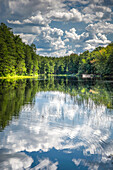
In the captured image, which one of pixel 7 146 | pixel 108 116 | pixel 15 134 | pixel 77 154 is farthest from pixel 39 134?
pixel 108 116

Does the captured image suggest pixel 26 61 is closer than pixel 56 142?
No

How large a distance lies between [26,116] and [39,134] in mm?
2857

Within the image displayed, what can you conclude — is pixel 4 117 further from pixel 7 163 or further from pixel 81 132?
pixel 7 163

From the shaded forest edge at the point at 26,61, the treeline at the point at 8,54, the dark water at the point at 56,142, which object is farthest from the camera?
the shaded forest edge at the point at 26,61

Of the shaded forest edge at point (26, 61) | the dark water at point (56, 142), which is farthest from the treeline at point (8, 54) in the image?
the dark water at point (56, 142)

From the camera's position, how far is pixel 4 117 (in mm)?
9438

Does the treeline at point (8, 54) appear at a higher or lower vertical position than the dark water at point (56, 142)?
higher

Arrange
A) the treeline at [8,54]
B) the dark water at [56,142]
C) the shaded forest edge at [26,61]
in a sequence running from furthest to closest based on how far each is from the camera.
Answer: the shaded forest edge at [26,61], the treeline at [8,54], the dark water at [56,142]

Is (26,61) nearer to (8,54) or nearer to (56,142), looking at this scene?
(8,54)

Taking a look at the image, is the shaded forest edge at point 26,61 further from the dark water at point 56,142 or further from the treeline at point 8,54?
the dark water at point 56,142

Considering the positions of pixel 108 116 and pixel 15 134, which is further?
pixel 108 116

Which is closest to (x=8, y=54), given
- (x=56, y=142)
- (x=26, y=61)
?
(x=26, y=61)

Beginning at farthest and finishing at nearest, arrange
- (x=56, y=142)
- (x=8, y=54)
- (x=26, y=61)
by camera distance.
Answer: (x=26, y=61) → (x=8, y=54) → (x=56, y=142)

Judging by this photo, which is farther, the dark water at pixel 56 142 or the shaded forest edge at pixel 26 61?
the shaded forest edge at pixel 26 61
